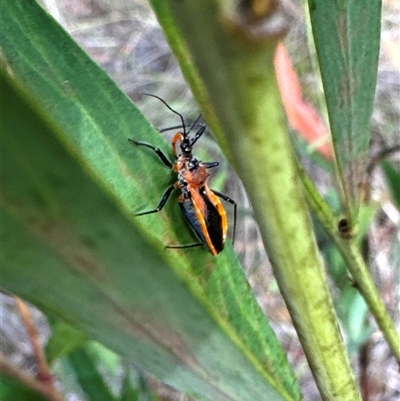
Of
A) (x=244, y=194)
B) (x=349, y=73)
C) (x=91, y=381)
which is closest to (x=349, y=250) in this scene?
(x=349, y=73)

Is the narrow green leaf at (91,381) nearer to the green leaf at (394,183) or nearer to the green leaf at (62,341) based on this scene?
the green leaf at (62,341)

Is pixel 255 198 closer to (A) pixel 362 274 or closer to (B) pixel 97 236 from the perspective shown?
(B) pixel 97 236

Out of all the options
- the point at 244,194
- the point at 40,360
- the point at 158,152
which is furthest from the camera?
the point at 244,194

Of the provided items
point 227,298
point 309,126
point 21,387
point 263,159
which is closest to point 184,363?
point 227,298

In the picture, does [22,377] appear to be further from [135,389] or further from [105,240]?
[105,240]

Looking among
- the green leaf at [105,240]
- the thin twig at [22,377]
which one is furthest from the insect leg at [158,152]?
the thin twig at [22,377]
